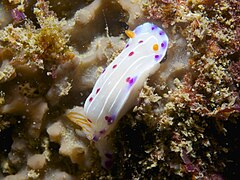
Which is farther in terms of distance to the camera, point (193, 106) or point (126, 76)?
point (193, 106)

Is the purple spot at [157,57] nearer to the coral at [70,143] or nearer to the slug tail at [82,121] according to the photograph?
the slug tail at [82,121]

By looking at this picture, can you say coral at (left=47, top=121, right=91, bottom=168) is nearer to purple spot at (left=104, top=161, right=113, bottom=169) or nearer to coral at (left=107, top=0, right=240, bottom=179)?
purple spot at (left=104, top=161, right=113, bottom=169)

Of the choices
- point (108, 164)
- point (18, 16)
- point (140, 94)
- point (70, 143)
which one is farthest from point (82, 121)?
point (18, 16)

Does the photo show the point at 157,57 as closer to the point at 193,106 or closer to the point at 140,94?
the point at 140,94

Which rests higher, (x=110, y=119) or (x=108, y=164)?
(x=110, y=119)

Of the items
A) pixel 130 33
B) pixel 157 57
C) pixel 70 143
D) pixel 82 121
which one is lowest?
pixel 70 143

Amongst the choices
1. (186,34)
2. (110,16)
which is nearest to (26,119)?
(110,16)

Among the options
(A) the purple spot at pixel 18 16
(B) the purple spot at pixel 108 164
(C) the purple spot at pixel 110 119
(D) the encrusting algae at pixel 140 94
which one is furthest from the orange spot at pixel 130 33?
(B) the purple spot at pixel 108 164

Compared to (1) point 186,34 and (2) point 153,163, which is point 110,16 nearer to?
(1) point 186,34
